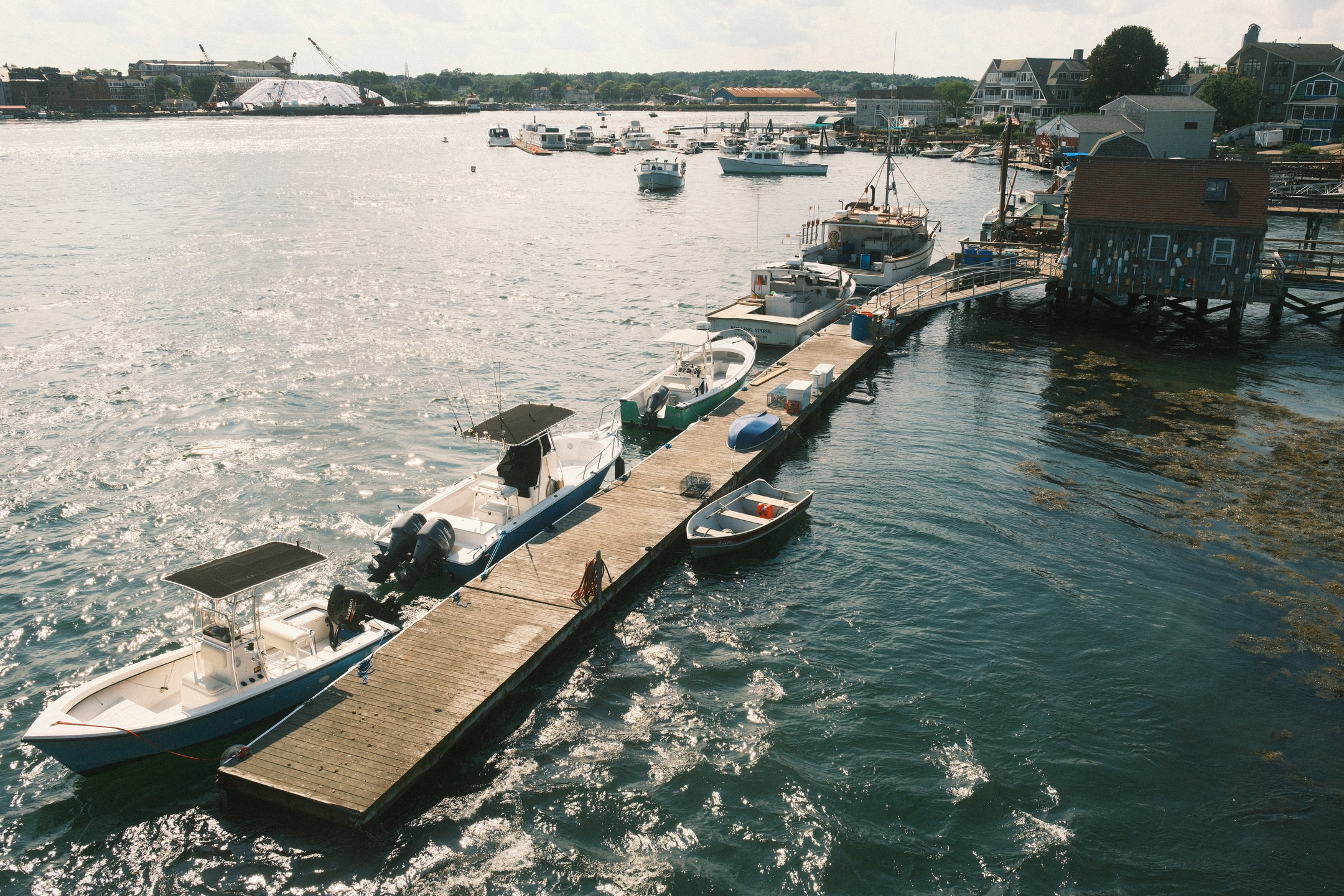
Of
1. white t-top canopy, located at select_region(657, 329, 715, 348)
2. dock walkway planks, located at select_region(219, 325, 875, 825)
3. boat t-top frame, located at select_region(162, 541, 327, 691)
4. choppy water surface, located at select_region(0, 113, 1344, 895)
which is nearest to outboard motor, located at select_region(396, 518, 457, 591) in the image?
choppy water surface, located at select_region(0, 113, 1344, 895)

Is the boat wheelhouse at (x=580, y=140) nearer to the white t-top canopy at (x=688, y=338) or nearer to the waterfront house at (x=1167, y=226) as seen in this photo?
the waterfront house at (x=1167, y=226)

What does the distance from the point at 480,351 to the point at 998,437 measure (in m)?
25.5

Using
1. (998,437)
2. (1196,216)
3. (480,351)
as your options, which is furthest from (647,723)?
(1196,216)

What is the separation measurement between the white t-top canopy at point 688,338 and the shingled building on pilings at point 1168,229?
2239 centimetres

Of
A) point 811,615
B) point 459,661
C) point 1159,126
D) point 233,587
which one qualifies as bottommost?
point 811,615

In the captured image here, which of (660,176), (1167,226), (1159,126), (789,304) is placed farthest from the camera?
(660,176)

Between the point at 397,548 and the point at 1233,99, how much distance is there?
141 meters

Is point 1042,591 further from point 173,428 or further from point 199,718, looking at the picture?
point 173,428

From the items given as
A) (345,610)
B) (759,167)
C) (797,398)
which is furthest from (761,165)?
(345,610)

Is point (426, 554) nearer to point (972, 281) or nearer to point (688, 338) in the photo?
point (688, 338)

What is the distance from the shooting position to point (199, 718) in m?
16.5

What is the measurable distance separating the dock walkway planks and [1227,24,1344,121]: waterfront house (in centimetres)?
13659

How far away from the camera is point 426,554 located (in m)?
22.3

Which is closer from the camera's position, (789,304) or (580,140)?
(789,304)
